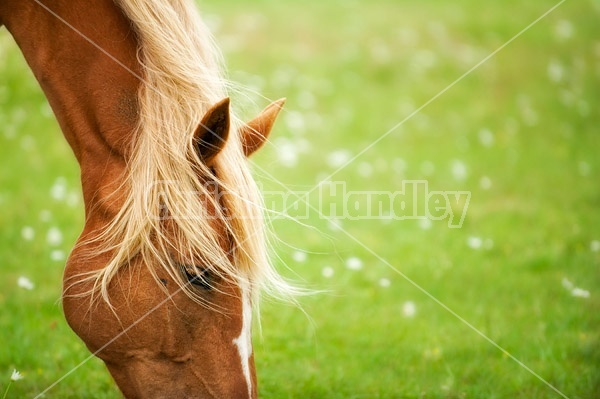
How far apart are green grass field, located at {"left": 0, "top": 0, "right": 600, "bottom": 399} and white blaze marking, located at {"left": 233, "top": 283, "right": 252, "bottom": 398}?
30 centimetres

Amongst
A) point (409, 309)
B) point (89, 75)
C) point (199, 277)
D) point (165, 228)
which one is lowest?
point (409, 309)

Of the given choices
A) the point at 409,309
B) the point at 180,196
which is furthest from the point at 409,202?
the point at 180,196

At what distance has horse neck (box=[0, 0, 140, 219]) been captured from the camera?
2.51 metres

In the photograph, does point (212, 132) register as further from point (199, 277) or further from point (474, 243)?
point (474, 243)

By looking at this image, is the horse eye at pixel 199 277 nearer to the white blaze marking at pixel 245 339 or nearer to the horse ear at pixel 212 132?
the white blaze marking at pixel 245 339

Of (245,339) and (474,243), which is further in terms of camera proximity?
(474,243)

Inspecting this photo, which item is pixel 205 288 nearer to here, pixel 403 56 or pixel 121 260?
pixel 121 260

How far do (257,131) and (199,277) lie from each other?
656mm

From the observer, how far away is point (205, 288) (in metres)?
2.37

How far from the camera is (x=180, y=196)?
234 cm

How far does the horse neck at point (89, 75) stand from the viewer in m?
2.51

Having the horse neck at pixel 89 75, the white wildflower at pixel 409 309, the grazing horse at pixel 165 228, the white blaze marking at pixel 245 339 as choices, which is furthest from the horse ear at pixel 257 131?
the white wildflower at pixel 409 309

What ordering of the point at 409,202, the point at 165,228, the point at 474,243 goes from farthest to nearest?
the point at 409,202, the point at 474,243, the point at 165,228

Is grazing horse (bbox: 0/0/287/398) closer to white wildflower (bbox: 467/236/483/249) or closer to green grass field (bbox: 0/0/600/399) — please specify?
green grass field (bbox: 0/0/600/399)
